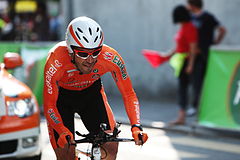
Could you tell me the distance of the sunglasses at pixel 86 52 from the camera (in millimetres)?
4840

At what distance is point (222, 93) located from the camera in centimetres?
1000

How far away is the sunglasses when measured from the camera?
4.84m

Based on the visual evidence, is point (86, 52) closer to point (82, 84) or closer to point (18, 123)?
point (82, 84)

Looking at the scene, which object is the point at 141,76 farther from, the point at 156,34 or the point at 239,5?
the point at 239,5

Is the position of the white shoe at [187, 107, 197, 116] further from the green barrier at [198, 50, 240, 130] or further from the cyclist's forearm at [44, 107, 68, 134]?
the cyclist's forearm at [44, 107, 68, 134]

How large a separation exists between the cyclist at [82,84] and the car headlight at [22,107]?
176cm

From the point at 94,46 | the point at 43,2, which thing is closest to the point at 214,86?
the point at 94,46

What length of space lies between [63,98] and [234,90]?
4.81 metres

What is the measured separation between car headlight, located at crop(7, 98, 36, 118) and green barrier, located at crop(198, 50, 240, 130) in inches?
139

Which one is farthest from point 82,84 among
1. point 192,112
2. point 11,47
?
point 11,47

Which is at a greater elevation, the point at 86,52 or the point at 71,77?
the point at 86,52

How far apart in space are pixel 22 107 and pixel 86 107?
196cm

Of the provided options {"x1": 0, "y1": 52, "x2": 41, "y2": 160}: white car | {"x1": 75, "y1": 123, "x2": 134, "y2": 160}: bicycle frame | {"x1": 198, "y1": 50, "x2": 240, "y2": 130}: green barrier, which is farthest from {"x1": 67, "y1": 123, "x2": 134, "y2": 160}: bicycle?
{"x1": 198, "y1": 50, "x2": 240, "y2": 130}: green barrier

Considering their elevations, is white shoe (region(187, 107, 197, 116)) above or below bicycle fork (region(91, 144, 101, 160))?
below
